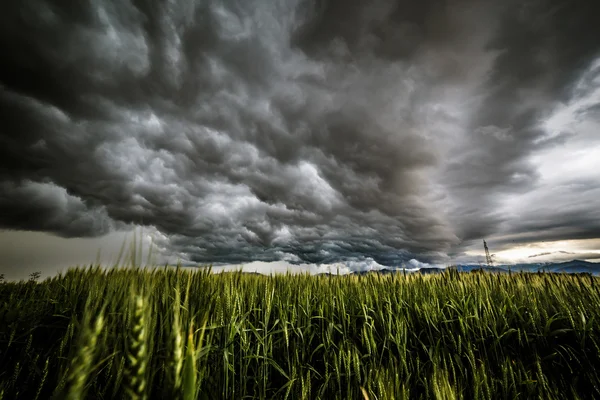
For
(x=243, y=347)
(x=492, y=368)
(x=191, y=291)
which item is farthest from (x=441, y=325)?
(x=191, y=291)

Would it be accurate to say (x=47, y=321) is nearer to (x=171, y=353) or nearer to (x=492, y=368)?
(x=171, y=353)

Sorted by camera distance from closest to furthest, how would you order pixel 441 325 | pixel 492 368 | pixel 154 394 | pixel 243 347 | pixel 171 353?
1. pixel 171 353
2. pixel 154 394
3. pixel 243 347
4. pixel 492 368
5. pixel 441 325

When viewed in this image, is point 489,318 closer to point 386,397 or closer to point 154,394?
point 386,397

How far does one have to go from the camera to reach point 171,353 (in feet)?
4.16

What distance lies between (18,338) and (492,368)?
682 cm

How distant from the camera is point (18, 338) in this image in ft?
13.3

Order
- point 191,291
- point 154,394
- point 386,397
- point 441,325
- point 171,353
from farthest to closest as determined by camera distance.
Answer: point 191,291 < point 441,325 < point 154,394 < point 386,397 < point 171,353

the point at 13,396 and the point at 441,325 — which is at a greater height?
the point at 441,325

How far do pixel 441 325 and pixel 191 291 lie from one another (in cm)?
424

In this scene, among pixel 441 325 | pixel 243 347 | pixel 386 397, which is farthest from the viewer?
pixel 441 325

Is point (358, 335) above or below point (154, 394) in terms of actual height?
above

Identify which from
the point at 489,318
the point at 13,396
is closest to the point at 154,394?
the point at 13,396

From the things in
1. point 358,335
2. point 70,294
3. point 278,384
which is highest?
point 70,294

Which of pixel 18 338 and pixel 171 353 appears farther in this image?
pixel 18 338
